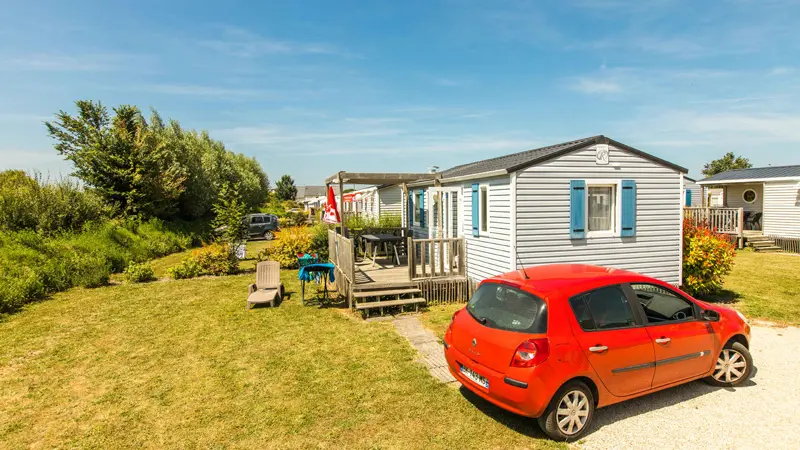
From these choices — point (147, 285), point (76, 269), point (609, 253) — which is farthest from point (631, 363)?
point (76, 269)

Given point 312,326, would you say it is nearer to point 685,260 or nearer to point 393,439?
point 393,439

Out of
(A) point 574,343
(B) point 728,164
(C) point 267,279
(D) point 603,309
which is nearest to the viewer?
(A) point 574,343

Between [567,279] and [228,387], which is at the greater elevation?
[567,279]

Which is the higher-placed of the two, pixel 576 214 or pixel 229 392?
pixel 576 214

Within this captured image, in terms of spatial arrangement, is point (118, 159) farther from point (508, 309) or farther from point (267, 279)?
point (508, 309)

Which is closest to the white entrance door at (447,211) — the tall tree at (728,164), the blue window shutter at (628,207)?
A: the blue window shutter at (628,207)

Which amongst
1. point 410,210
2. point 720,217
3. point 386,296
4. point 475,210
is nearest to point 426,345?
point 386,296

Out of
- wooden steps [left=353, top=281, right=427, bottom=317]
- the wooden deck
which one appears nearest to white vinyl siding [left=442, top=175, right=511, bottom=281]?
wooden steps [left=353, top=281, right=427, bottom=317]

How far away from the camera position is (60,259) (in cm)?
1271

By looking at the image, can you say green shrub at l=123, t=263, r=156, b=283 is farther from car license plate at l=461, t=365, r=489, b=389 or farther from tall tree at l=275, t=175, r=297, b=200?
tall tree at l=275, t=175, r=297, b=200

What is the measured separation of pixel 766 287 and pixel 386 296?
34.7 ft

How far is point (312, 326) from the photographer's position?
8.32 meters

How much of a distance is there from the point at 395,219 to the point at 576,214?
30.5 feet

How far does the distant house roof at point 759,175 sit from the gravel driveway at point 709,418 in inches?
695
